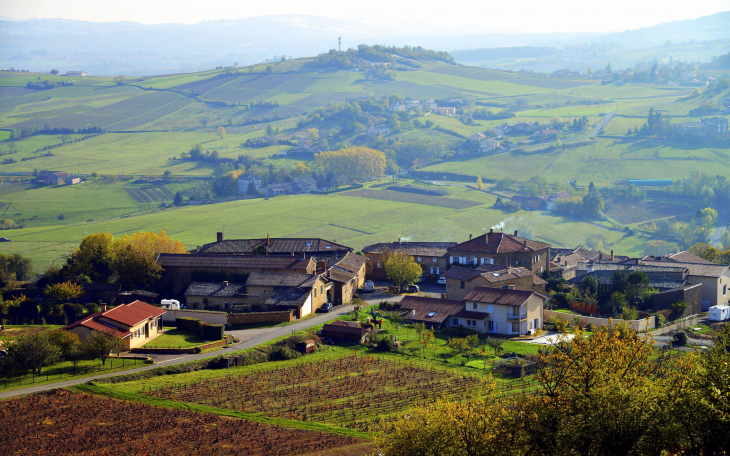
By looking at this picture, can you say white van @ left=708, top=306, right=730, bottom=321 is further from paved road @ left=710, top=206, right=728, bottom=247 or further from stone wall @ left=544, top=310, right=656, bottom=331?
paved road @ left=710, top=206, right=728, bottom=247

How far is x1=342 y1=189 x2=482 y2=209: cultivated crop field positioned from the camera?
15138cm

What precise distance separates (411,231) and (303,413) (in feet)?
312

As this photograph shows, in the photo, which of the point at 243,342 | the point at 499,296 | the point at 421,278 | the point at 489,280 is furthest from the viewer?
the point at 421,278

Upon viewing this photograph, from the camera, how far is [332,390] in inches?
1722

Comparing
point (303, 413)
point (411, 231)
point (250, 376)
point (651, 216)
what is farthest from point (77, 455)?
point (651, 216)

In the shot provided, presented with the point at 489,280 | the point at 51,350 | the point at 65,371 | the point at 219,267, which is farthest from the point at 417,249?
the point at 51,350

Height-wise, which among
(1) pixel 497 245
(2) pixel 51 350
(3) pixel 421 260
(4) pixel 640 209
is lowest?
(4) pixel 640 209

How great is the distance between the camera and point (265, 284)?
219 ft

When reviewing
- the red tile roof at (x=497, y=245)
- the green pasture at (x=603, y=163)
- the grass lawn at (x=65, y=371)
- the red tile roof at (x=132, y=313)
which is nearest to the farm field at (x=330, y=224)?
the green pasture at (x=603, y=163)

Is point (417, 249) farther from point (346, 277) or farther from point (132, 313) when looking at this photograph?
point (132, 313)

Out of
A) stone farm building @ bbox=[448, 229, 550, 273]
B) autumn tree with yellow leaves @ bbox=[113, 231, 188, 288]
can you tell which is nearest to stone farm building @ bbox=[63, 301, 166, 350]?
autumn tree with yellow leaves @ bbox=[113, 231, 188, 288]

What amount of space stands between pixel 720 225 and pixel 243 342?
131 meters

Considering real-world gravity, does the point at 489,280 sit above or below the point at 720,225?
above

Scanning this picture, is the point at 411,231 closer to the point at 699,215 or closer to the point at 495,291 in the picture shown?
the point at 699,215
